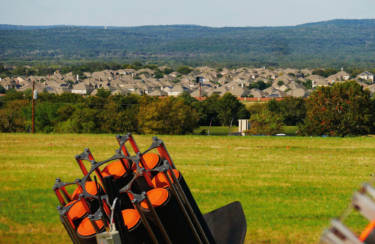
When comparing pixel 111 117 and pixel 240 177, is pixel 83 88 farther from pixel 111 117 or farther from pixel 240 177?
pixel 240 177

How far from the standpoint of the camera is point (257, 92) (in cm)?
15025

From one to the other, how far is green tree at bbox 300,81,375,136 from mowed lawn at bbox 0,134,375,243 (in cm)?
1853

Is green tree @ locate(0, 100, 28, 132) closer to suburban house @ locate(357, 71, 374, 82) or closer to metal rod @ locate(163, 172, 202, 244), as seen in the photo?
metal rod @ locate(163, 172, 202, 244)

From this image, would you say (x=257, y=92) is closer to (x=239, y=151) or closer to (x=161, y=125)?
(x=161, y=125)

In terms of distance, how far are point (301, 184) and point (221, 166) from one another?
3.82m

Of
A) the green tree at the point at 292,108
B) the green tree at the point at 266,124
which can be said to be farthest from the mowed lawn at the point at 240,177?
the green tree at the point at 292,108

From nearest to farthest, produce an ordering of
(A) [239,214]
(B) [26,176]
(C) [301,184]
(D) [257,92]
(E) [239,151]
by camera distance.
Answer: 1. (A) [239,214]
2. (C) [301,184]
3. (B) [26,176]
4. (E) [239,151]
5. (D) [257,92]

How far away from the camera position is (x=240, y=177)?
1487cm

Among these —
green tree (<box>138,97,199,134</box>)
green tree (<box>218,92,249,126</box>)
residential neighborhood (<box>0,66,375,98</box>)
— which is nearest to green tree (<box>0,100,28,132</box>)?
green tree (<box>138,97,199,134</box>)

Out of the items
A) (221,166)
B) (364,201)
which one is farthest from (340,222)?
(221,166)

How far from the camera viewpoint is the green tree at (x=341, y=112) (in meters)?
44.4

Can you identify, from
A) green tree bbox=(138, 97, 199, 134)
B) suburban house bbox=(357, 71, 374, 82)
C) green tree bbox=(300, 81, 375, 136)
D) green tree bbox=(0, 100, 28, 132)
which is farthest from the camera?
suburban house bbox=(357, 71, 374, 82)

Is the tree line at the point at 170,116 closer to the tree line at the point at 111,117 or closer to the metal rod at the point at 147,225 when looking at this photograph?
the tree line at the point at 111,117

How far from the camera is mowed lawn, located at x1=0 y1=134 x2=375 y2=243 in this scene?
874 cm
